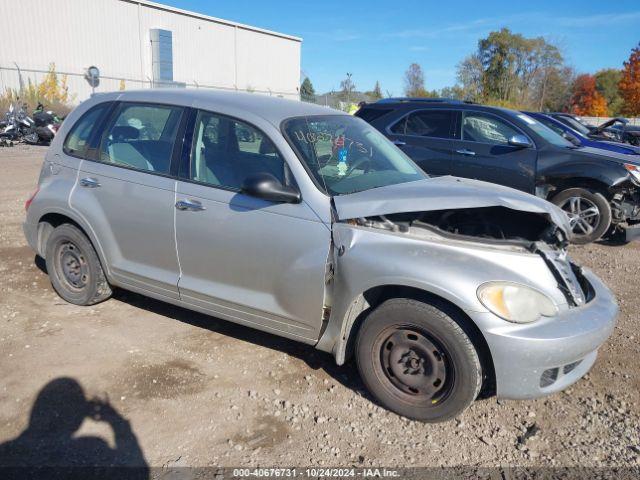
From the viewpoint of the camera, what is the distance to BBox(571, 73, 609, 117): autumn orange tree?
60.2 meters

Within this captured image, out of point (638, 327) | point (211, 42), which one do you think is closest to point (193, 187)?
point (638, 327)

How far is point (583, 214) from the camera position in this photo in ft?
24.0

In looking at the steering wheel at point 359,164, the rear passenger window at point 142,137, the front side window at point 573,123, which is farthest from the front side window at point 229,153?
the front side window at point 573,123

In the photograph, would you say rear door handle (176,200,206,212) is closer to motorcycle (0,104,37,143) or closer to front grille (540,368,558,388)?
front grille (540,368,558,388)

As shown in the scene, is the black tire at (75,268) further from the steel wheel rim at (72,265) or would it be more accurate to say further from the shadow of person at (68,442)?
the shadow of person at (68,442)

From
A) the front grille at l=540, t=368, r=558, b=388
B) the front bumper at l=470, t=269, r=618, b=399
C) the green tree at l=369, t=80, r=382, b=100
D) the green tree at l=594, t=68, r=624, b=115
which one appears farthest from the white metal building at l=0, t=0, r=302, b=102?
the green tree at l=594, t=68, r=624, b=115

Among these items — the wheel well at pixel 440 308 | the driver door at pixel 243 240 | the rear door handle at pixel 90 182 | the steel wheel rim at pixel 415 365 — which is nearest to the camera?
the wheel well at pixel 440 308

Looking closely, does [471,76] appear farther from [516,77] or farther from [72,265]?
[72,265]

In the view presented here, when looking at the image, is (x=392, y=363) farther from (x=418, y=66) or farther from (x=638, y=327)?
(x=418, y=66)

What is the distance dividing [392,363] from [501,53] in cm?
5240

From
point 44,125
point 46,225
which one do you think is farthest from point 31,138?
point 46,225

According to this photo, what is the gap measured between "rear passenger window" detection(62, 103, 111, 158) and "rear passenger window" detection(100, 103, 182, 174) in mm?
199

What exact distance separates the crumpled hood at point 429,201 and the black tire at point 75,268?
239cm

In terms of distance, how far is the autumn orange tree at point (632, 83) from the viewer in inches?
1889
